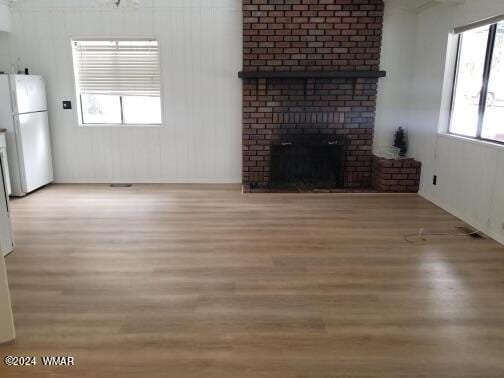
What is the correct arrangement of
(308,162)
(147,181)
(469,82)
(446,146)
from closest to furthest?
(469,82) → (446,146) → (308,162) → (147,181)

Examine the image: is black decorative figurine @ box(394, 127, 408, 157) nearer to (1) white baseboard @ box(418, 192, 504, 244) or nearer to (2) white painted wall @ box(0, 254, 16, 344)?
(1) white baseboard @ box(418, 192, 504, 244)

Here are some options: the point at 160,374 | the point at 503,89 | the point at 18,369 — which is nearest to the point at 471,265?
the point at 503,89

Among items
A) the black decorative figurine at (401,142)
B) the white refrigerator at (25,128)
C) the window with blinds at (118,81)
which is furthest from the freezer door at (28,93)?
the black decorative figurine at (401,142)

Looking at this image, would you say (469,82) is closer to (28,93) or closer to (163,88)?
(163,88)

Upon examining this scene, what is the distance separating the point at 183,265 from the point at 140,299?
550mm

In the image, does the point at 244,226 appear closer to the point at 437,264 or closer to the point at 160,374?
the point at 437,264

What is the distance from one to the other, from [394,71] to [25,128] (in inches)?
188

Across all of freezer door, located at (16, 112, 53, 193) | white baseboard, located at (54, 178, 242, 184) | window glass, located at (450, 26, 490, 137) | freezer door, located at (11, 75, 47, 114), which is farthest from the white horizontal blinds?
window glass, located at (450, 26, 490, 137)

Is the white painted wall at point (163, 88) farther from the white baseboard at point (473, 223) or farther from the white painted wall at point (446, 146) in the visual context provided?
the white baseboard at point (473, 223)

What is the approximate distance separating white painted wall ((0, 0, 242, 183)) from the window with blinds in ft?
0.41

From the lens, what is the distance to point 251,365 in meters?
1.95

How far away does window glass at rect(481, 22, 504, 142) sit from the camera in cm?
373

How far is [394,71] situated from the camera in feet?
17.6

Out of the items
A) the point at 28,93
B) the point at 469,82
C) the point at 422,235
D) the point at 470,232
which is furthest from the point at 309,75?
the point at 28,93
